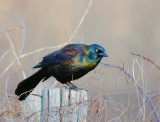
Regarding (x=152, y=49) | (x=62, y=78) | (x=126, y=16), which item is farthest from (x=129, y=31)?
(x=62, y=78)

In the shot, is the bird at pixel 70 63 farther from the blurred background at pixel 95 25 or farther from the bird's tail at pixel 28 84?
the blurred background at pixel 95 25

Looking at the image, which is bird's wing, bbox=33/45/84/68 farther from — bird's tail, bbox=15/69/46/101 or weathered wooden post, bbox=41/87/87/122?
weathered wooden post, bbox=41/87/87/122

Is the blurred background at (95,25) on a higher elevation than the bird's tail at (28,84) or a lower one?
lower

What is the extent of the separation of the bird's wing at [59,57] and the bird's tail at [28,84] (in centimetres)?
12

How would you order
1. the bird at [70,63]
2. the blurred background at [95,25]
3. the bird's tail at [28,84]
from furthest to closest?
the blurred background at [95,25] → the bird at [70,63] → the bird's tail at [28,84]

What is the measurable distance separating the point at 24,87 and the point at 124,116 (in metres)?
1.09

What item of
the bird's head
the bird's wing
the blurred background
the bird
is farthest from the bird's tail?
the blurred background

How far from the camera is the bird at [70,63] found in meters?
4.91

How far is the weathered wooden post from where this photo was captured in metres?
4.12

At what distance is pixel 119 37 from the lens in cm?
1221

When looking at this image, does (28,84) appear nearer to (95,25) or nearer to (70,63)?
(70,63)

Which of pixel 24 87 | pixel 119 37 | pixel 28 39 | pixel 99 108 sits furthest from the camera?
pixel 119 37

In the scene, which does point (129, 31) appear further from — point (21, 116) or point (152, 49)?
point (21, 116)

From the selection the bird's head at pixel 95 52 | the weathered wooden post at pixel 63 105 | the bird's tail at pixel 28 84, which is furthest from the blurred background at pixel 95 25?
the weathered wooden post at pixel 63 105
